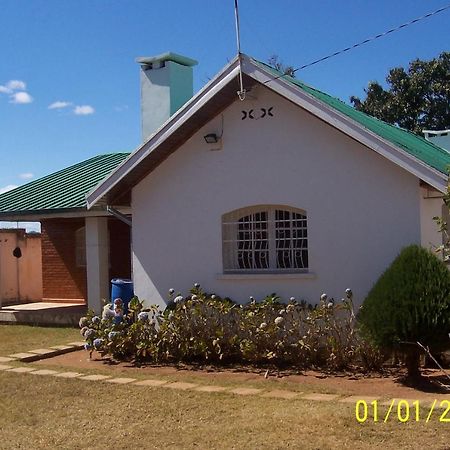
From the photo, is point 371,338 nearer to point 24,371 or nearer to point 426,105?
point 24,371

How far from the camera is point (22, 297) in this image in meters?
20.4

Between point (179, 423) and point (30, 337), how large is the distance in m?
7.35

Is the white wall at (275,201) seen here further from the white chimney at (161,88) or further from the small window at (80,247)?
the small window at (80,247)

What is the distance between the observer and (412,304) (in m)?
7.75

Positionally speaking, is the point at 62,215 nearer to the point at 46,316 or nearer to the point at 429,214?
the point at 46,316

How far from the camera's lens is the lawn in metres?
6.01

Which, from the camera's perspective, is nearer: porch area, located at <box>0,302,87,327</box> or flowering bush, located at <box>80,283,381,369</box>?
flowering bush, located at <box>80,283,381,369</box>

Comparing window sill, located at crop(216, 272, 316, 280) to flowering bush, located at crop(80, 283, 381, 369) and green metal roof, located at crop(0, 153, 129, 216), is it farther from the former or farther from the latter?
green metal roof, located at crop(0, 153, 129, 216)

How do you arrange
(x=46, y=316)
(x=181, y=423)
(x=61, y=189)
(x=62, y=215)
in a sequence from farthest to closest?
(x=61, y=189), (x=46, y=316), (x=62, y=215), (x=181, y=423)

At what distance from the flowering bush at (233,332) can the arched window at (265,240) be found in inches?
26.1

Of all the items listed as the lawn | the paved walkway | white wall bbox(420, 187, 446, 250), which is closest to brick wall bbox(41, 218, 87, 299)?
the paved walkway

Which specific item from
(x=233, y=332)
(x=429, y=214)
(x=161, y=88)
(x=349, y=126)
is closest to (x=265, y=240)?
(x=233, y=332)

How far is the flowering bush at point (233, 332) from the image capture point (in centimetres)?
914

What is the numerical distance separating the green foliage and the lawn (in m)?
1.14
